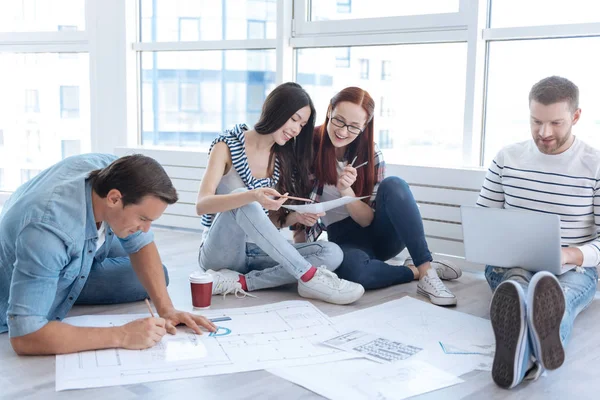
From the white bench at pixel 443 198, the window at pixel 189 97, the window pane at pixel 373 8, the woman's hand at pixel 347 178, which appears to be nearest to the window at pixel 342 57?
the window pane at pixel 373 8

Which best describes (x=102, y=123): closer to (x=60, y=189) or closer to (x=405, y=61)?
(x=405, y=61)

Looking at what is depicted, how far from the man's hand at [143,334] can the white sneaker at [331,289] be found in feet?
2.36

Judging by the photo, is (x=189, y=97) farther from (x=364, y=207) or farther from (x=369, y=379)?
(x=369, y=379)

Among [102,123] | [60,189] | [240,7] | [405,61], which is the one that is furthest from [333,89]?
[60,189]

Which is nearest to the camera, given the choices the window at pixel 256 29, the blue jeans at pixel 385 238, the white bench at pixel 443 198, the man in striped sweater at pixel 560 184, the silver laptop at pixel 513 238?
the silver laptop at pixel 513 238

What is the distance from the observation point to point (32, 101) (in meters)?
4.46

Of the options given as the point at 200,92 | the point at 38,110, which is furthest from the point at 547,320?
the point at 38,110

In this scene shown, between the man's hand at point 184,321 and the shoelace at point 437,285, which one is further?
the shoelace at point 437,285

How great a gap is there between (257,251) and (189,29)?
6.15 ft

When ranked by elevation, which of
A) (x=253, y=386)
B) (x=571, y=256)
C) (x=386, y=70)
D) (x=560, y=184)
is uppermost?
(x=386, y=70)

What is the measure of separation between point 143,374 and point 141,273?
402mm

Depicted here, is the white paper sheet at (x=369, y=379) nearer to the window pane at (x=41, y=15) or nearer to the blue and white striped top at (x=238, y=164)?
the blue and white striped top at (x=238, y=164)

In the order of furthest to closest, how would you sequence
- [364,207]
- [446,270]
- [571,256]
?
[446,270] → [364,207] → [571,256]

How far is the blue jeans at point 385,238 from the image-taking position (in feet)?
8.58
